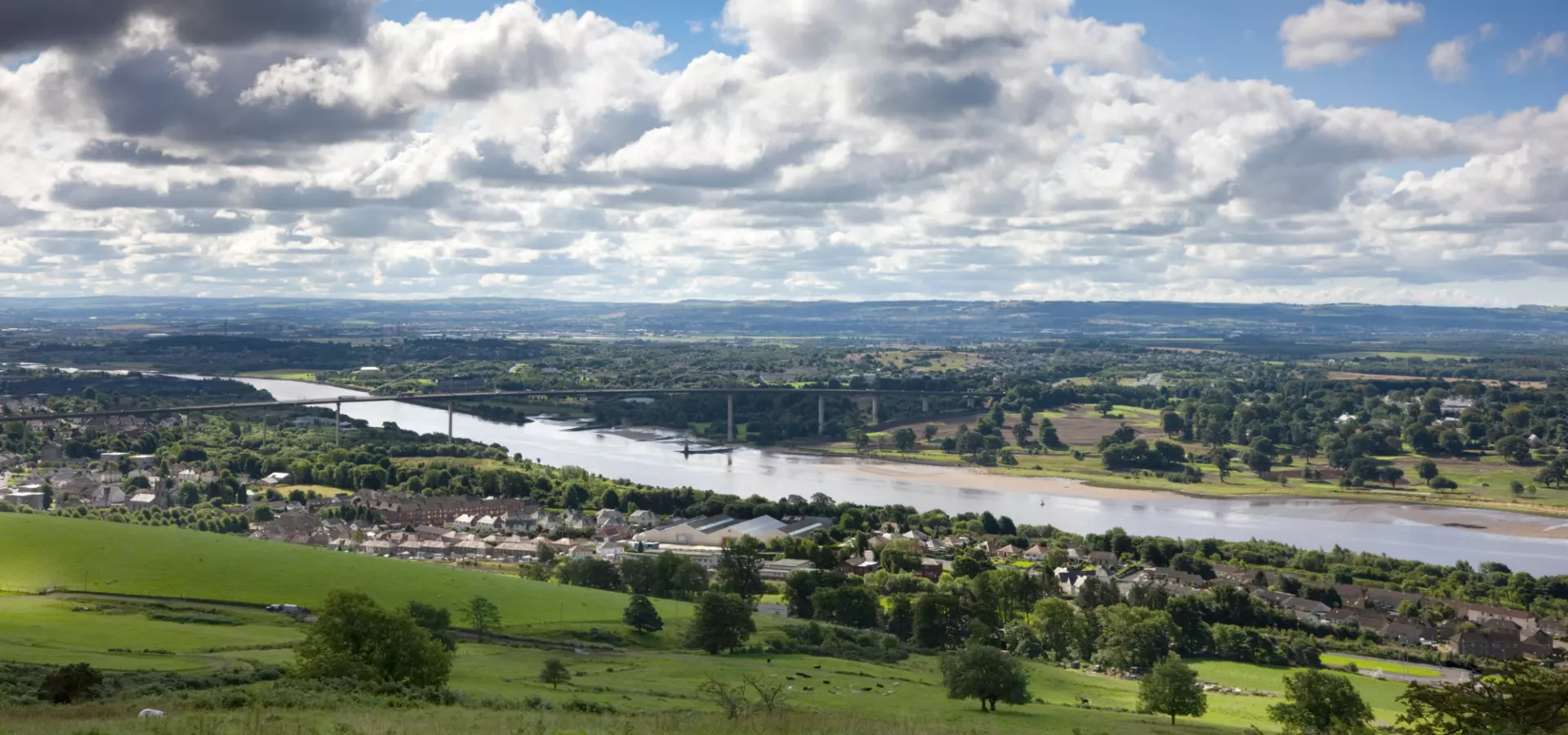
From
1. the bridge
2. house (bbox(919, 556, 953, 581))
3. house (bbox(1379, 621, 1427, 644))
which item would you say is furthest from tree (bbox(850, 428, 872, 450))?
house (bbox(1379, 621, 1427, 644))

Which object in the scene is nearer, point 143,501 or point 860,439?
point 143,501

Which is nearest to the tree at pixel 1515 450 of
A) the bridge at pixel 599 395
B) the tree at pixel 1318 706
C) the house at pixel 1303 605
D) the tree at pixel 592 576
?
the bridge at pixel 599 395

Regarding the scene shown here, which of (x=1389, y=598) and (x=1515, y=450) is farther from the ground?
(x=1515, y=450)

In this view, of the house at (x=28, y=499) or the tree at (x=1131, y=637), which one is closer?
the tree at (x=1131, y=637)

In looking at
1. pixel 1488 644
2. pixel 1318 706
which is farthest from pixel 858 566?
pixel 1318 706

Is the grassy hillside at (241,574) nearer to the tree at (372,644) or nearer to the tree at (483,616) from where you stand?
the tree at (483,616)

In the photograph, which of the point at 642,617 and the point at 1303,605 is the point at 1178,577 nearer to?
the point at 1303,605

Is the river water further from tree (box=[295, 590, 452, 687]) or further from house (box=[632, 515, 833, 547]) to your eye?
tree (box=[295, 590, 452, 687])
